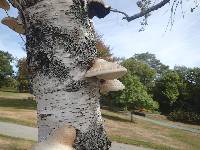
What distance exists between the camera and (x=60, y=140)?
4.73 ft

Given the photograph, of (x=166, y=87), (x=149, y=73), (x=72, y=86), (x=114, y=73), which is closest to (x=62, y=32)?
(x=72, y=86)

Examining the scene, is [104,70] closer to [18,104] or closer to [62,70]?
[62,70]

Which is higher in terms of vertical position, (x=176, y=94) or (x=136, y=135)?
(x=176, y=94)

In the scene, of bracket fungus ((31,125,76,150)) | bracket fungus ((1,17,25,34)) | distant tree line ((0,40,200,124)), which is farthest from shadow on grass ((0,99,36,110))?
bracket fungus ((31,125,76,150))

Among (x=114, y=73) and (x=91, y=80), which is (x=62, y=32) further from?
(x=114, y=73)

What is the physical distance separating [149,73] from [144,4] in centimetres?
4732

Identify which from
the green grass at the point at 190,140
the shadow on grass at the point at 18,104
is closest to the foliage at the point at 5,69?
the shadow on grass at the point at 18,104

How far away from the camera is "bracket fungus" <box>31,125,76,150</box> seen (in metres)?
1.42

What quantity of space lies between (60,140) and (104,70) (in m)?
0.39

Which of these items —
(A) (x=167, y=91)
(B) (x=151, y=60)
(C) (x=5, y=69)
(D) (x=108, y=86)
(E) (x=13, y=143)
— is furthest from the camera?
(B) (x=151, y=60)

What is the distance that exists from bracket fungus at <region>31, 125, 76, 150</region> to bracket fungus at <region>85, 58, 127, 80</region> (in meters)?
0.25

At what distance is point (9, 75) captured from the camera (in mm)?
67062

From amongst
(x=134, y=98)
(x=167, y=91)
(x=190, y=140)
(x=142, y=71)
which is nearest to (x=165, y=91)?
(x=167, y=91)

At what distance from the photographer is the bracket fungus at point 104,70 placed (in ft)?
5.12
